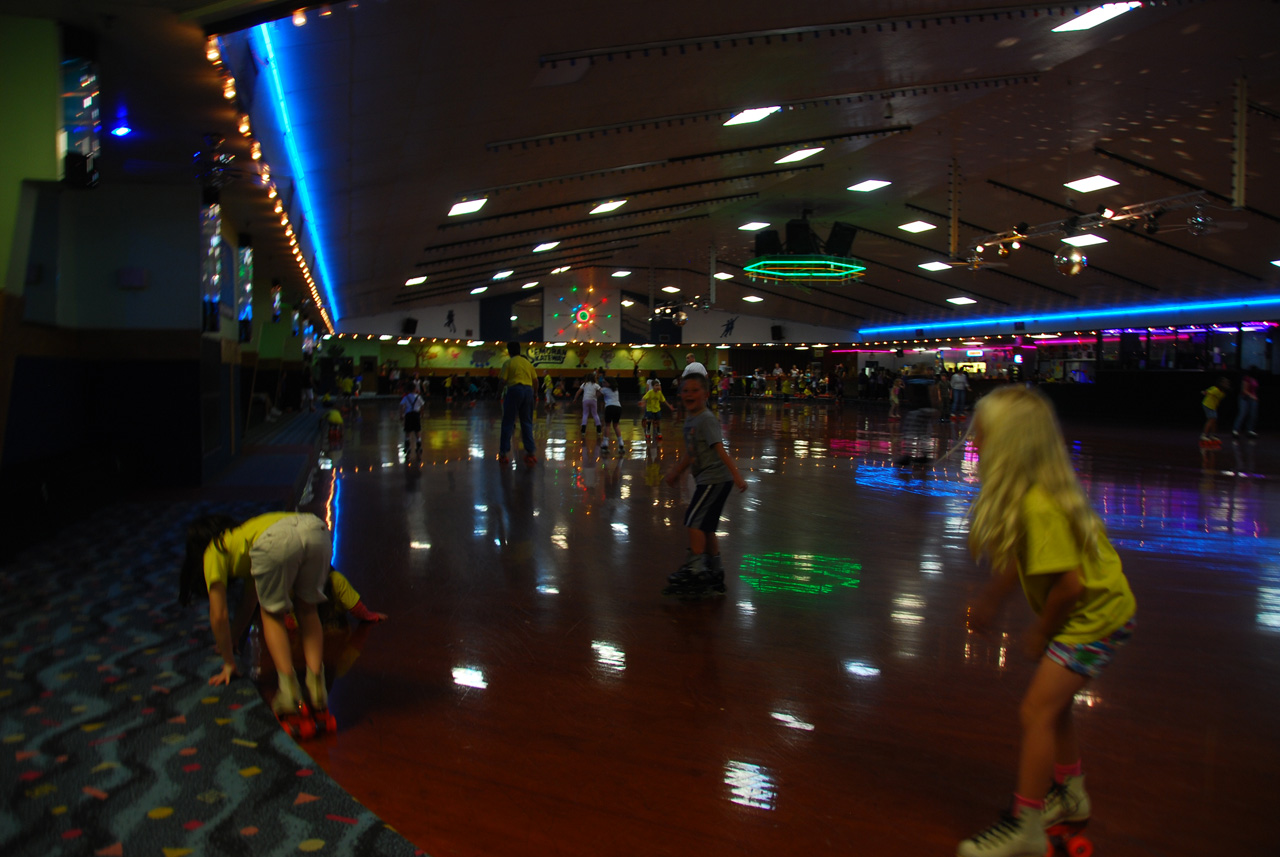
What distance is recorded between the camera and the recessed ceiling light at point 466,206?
12859mm

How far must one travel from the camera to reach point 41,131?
4426 mm

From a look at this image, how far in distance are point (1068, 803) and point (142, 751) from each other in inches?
107

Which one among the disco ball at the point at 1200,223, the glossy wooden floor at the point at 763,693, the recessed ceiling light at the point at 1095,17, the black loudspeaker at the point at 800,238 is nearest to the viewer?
the glossy wooden floor at the point at 763,693

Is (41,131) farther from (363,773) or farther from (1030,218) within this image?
(1030,218)

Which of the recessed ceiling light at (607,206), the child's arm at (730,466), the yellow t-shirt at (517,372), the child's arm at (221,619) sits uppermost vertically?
the recessed ceiling light at (607,206)

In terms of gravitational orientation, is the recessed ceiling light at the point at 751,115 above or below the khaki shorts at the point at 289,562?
above

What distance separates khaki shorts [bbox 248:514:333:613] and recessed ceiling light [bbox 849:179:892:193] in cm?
1584

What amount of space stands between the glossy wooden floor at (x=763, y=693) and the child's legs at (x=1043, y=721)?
0.92 ft

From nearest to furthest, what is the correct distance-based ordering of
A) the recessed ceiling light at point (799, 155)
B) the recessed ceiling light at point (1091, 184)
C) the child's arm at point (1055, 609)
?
the child's arm at point (1055, 609) → the recessed ceiling light at point (799, 155) → the recessed ceiling light at point (1091, 184)

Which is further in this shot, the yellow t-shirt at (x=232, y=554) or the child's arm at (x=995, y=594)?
the yellow t-shirt at (x=232, y=554)

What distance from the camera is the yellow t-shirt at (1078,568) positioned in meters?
1.96

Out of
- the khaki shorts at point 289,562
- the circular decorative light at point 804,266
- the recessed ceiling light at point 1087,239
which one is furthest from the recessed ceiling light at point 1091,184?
the khaki shorts at point 289,562

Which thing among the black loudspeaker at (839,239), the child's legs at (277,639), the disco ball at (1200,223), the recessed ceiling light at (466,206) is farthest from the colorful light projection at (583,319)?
the child's legs at (277,639)

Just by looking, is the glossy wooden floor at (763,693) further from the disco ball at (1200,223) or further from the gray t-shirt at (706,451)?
the disco ball at (1200,223)
